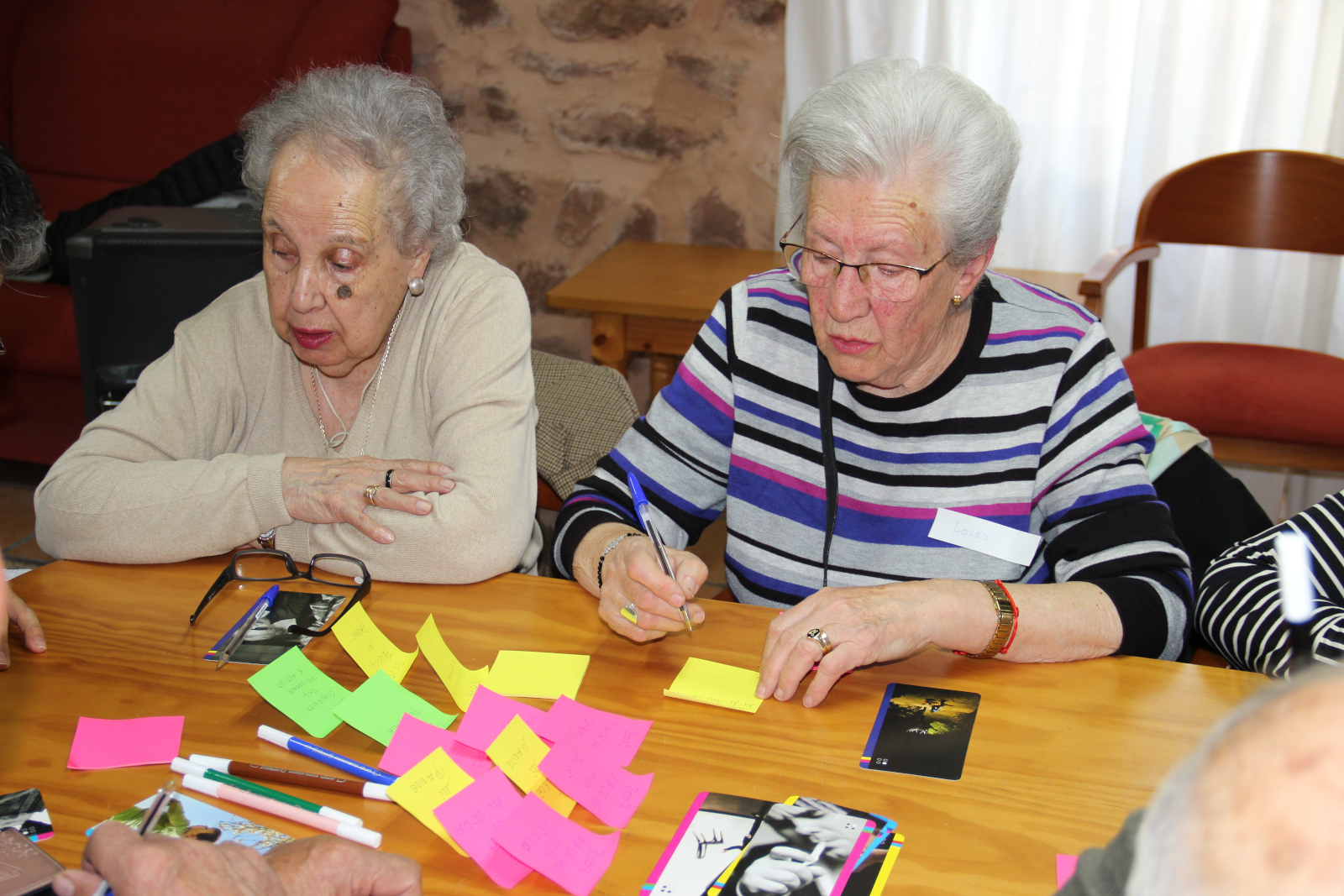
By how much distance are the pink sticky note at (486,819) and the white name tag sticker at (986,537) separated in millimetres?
756

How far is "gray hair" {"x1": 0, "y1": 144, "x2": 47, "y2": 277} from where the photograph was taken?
1477mm

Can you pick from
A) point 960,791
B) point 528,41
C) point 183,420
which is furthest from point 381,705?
point 528,41

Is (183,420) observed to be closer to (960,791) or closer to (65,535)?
(65,535)

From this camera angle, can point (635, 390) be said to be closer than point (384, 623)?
No

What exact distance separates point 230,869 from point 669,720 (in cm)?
52

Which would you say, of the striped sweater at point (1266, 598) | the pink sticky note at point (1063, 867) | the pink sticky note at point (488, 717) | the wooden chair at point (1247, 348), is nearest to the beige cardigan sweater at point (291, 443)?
the pink sticky note at point (488, 717)

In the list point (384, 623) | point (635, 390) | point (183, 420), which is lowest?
point (635, 390)

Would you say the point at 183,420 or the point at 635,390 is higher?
the point at 183,420

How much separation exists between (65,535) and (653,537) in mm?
847

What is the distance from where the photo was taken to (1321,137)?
3129 millimetres

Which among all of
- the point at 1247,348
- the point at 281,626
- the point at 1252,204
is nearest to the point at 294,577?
the point at 281,626

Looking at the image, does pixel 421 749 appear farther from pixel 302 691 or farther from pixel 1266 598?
pixel 1266 598

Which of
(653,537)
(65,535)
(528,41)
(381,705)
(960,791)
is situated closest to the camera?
(960,791)

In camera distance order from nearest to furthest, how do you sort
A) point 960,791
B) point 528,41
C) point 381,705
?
point 960,791, point 381,705, point 528,41
